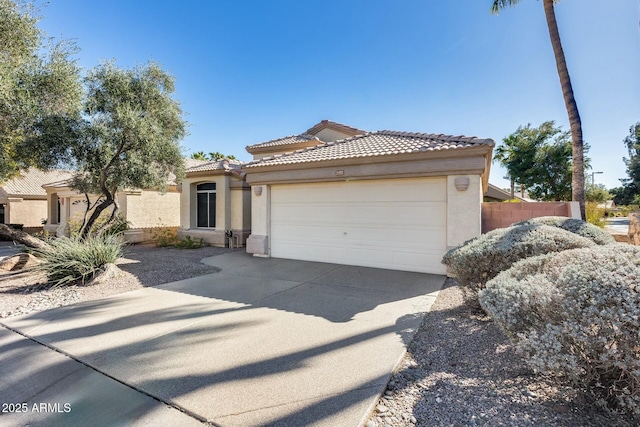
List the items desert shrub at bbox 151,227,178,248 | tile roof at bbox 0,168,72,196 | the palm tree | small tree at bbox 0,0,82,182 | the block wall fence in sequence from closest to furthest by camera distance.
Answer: small tree at bbox 0,0,82,182, the block wall fence, the palm tree, desert shrub at bbox 151,227,178,248, tile roof at bbox 0,168,72,196

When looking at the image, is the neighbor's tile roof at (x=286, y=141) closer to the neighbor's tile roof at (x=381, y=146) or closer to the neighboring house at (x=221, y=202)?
the neighboring house at (x=221, y=202)

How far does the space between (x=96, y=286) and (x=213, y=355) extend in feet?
19.0

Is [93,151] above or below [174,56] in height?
below

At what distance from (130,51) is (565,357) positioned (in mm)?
13757

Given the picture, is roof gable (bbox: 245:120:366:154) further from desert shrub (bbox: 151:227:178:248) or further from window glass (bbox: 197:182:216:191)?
desert shrub (bbox: 151:227:178:248)

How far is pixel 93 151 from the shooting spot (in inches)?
370

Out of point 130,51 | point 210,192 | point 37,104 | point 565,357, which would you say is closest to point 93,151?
point 37,104

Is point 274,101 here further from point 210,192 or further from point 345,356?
point 345,356

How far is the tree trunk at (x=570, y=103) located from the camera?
34.0 feet

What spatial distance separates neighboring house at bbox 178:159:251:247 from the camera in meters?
15.0

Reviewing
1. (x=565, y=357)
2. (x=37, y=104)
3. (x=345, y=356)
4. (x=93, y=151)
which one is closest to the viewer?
(x=565, y=357)

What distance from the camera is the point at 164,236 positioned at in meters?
16.3

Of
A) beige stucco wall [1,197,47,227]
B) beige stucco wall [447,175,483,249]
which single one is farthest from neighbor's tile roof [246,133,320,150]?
beige stucco wall [1,197,47,227]

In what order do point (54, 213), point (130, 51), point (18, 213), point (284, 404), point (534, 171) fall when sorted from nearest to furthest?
point (284, 404) < point (130, 51) < point (54, 213) < point (534, 171) < point (18, 213)
